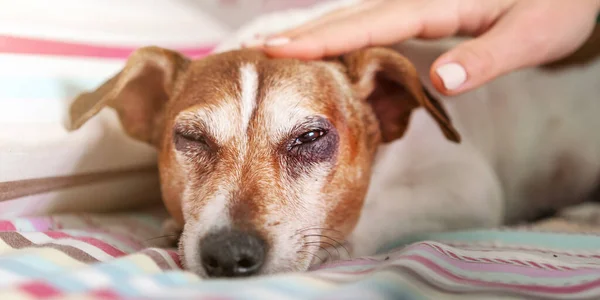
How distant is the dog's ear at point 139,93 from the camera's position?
160 cm

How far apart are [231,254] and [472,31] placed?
4.01 ft

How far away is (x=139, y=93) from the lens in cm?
186

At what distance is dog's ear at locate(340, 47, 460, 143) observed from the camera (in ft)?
5.29

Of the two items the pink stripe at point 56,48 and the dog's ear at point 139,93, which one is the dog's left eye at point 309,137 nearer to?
the dog's ear at point 139,93

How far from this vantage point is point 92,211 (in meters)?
1.79

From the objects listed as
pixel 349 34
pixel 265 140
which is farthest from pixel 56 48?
pixel 349 34

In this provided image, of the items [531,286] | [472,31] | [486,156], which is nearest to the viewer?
[531,286]

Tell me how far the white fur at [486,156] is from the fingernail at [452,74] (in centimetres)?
42

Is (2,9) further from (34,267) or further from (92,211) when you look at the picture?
(34,267)

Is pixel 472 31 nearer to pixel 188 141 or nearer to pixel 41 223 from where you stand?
pixel 188 141

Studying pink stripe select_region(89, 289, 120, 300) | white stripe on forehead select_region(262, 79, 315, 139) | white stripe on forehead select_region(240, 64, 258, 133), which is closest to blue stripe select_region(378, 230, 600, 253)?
white stripe on forehead select_region(262, 79, 315, 139)

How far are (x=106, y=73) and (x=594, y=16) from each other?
5.87 feet

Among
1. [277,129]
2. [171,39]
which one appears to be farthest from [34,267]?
[171,39]

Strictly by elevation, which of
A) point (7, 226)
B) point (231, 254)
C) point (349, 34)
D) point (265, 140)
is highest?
point (349, 34)
